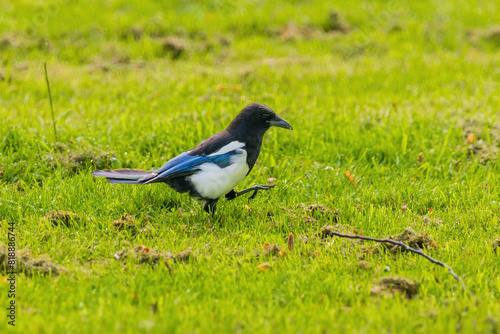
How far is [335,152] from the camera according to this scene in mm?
5688

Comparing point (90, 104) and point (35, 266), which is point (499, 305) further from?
point (90, 104)

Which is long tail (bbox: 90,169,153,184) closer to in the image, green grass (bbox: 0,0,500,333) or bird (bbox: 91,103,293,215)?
bird (bbox: 91,103,293,215)

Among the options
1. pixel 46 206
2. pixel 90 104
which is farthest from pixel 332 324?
pixel 90 104

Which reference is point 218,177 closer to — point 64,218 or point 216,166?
point 216,166

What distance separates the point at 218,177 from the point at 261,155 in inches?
51.8

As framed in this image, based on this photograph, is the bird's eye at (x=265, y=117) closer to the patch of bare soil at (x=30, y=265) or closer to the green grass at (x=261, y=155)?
the green grass at (x=261, y=155)

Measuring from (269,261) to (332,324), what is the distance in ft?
2.84

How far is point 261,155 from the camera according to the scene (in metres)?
5.66

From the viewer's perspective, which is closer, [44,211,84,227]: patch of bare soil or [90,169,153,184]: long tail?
[44,211,84,227]: patch of bare soil

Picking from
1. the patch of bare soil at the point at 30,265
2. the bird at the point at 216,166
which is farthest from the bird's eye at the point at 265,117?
the patch of bare soil at the point at 30,265

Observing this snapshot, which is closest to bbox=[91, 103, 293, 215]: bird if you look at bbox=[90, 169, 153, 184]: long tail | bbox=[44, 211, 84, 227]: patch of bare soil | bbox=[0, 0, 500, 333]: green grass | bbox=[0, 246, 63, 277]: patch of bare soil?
bbox=[90, 169, 153, 184]: long tail

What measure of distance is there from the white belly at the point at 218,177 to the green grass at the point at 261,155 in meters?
0.22

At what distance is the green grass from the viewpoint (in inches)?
130

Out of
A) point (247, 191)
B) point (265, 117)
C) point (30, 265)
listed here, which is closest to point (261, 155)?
point (247, 191)
